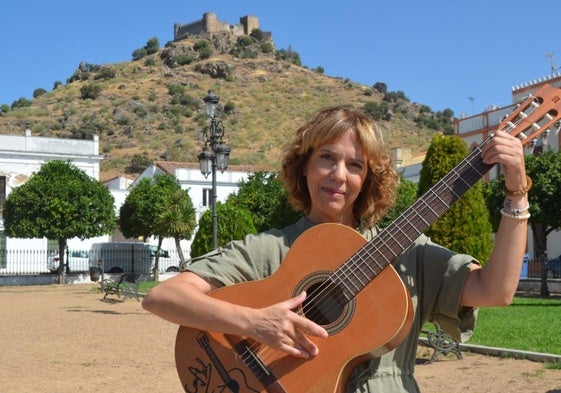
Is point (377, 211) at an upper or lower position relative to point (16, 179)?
lower

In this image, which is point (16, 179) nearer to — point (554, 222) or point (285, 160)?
point (554, 222)

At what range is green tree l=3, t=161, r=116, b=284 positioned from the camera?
32.3 meters

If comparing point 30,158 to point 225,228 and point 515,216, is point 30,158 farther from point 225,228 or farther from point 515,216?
point 515,216

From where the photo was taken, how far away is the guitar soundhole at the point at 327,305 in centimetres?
212

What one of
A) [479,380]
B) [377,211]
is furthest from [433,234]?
[377,211]

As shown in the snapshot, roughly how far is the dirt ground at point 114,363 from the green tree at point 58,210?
15213mm

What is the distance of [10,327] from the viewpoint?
14.9m

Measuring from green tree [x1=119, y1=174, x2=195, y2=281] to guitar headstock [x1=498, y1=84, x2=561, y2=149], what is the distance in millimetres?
32137

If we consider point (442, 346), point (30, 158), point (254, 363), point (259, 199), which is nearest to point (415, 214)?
point (254, 363)

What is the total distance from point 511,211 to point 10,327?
14.5 m

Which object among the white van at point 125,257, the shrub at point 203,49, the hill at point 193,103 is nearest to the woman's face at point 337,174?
the white van at point 125,257

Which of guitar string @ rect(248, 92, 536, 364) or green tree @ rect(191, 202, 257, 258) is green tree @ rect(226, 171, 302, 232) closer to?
green tree @ rect(191, 202, 257, 258)

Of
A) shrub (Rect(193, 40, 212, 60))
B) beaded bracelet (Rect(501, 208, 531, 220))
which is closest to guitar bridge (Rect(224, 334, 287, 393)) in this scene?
beaded bracelet (Rect(501, 208, 531, 220))
